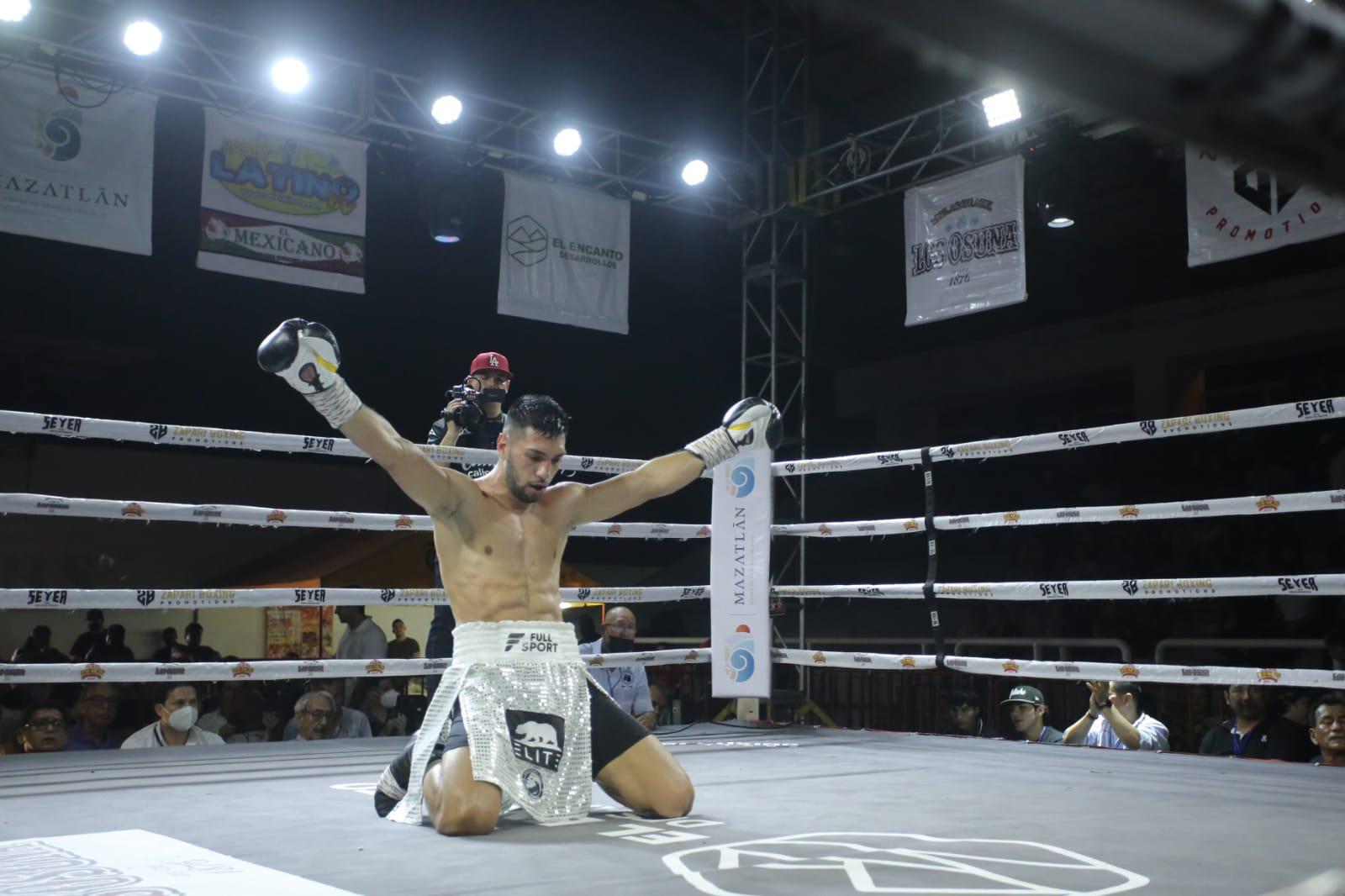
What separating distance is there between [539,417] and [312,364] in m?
0.59

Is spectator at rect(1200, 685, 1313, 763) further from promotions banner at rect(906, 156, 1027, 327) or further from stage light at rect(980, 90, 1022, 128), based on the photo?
stage light at rect(980, 90, 1022, 128)

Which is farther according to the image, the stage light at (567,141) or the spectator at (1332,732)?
the stage light at (567,141)

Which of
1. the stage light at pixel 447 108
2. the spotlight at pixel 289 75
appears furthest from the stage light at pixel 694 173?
the spotlight at pixel 289 75

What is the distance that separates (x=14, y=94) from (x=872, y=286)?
8702 mm

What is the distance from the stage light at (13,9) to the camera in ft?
20.1

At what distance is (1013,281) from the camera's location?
284 inches

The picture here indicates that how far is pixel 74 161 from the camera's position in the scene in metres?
6.53

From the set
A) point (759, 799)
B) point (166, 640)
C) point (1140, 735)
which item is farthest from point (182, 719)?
point (166, 640)

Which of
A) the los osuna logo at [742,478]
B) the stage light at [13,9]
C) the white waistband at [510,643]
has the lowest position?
the white waistband at [510,643]

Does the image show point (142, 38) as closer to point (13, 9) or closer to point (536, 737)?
point (13, 9)

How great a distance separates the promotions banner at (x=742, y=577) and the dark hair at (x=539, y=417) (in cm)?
258

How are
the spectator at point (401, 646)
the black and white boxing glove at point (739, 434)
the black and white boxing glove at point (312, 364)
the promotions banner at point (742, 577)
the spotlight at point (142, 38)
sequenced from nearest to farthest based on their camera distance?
the black and white boxing glove at point (312, 364)
the black and white boxing glove at point (739, 434)
the promotions banner at point (742, 577)
the spotlight at point (142, 38)
the spectator at point (401, 646)

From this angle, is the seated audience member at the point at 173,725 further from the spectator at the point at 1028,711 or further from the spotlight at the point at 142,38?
the spotlight at the point at 142,38

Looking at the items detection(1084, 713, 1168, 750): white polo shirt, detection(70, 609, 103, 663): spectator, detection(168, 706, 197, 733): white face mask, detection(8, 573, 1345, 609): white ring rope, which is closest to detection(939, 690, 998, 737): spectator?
detection(1084, 713, 1168, 750): white polo shirt
